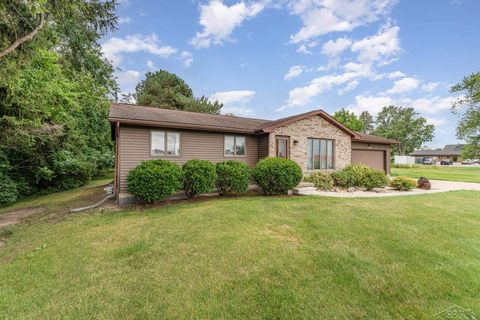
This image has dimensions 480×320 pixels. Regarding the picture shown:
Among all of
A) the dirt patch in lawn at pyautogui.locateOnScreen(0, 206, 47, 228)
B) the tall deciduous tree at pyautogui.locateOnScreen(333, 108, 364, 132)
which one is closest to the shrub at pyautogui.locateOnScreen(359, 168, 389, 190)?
the dirt patch in lawn at pyautogui.locateOnScreen(0, 206, 47, 228)

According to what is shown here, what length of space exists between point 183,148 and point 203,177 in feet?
7.67

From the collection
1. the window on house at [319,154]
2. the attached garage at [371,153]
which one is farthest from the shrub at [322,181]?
the attached garage at [371,153]

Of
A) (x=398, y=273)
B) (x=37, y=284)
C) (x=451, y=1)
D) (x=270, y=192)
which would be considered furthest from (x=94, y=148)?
(x=451, y=1)

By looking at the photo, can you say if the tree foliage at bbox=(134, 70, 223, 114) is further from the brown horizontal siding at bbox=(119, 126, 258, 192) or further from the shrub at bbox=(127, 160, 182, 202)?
the shrub at bbox=(127, 160, 182, 202)

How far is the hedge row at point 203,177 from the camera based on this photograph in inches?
314

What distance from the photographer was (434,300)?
336 cm

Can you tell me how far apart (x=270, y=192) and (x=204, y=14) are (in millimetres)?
10499

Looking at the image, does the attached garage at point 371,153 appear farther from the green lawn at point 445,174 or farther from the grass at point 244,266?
the grass at point 244,266

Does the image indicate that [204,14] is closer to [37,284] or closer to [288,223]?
[288,223]

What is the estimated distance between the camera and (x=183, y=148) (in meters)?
10.5

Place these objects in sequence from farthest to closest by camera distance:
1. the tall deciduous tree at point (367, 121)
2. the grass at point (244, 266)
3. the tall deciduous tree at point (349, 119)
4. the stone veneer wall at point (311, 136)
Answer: the tall deciduous tree at point (367, 121), the tall deciduous tree at point (349, 119), the stone veneer wall at point (311, 136), the grass at point (244, 266)

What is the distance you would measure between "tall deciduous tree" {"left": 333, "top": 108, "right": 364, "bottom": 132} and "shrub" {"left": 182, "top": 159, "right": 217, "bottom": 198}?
31.5 m

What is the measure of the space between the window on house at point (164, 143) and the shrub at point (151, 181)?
181 cm

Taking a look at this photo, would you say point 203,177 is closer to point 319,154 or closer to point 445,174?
point 319,154
